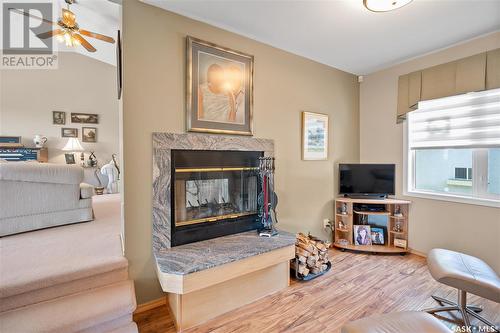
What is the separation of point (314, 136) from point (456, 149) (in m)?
1.66

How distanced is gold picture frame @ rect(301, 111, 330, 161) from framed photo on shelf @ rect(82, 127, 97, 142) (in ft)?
15.7

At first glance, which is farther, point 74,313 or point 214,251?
point 214,251

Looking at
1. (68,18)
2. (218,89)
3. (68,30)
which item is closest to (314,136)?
(218,89)

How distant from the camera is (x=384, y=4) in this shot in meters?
1.77

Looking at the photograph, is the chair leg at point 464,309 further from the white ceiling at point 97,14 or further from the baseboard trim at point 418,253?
the white ceiling at point 97,14

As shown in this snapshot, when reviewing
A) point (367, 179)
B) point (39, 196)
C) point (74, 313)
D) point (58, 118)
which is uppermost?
point (58, 118)

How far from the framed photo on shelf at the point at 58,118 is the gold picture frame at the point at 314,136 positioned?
515 cm

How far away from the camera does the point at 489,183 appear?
96.7 inches

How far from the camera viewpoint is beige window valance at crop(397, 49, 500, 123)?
2.34m

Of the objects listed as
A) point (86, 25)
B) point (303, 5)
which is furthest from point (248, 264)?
point (86, 25)

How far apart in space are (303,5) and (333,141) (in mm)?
1893

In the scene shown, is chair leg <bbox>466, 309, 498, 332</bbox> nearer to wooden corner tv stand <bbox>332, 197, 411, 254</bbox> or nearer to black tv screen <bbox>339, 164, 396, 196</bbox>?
wooden corner tv stand <bbox>332, 197, 411, 254</bbox>

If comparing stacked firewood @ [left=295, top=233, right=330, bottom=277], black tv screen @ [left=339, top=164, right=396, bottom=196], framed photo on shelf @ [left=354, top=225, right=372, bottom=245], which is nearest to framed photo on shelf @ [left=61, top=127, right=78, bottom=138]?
stacked firewood @ [left=295, top=233, right=330, bottom=277]

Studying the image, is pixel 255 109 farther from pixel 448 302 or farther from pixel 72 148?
pixel 72 148
